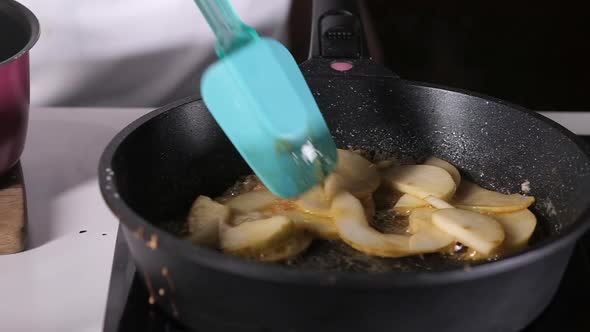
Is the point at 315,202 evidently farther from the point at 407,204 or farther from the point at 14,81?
the point at 14,81

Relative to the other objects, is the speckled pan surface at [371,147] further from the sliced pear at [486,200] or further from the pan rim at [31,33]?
the pan rim at [31,33]

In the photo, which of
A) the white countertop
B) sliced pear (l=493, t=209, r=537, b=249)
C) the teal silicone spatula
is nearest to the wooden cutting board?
the white countertop

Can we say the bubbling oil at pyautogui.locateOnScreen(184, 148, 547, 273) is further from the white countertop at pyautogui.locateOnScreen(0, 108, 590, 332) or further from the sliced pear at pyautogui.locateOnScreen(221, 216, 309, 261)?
the white countertop at pyautogui.locateOnScreen(0, 108, 590, 332)

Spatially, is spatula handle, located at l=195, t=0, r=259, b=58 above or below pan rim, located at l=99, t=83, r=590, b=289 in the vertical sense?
above

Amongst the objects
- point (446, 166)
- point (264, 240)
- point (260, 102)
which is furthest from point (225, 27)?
point (446, 166)

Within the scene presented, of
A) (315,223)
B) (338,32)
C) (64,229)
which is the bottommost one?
(64,229)

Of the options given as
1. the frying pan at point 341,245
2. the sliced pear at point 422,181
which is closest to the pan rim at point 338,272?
the frying pan at point 341,245
